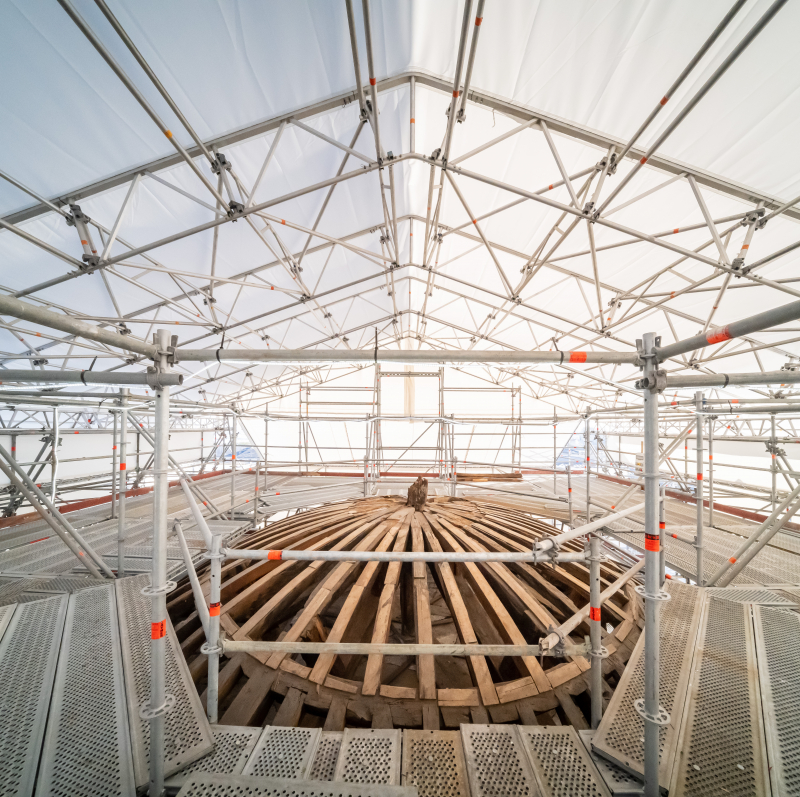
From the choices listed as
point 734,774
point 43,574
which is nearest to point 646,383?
point 734,774

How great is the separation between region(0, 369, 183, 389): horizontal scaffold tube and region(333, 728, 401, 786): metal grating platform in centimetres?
213

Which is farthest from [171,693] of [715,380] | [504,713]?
[715,380]

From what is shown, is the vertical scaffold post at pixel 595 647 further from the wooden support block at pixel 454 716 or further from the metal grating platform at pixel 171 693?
the metal grating platform at pixel 171 693

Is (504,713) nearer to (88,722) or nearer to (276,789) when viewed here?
(276,789)

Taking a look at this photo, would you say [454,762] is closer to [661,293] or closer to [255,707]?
[255,707]

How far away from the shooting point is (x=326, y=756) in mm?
1833

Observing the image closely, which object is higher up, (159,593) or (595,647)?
(159,593)

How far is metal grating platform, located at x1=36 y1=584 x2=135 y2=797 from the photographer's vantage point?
1.70 m

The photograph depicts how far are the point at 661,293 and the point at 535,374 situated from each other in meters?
7.80

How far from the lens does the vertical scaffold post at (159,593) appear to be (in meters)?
1.70

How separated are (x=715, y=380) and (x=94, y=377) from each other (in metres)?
3.49

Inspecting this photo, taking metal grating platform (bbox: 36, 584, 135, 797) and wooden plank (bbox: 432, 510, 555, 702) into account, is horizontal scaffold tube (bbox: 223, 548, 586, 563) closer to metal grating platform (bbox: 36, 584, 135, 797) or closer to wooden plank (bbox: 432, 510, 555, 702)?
wooden plank (bbox: 432, 510, 555, 702)

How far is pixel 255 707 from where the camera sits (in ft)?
7.04

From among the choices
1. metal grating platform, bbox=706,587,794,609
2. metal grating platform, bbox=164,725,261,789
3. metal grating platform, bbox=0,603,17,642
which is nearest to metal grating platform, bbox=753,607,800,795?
metal grating platform, bbox=706,587,794,609
